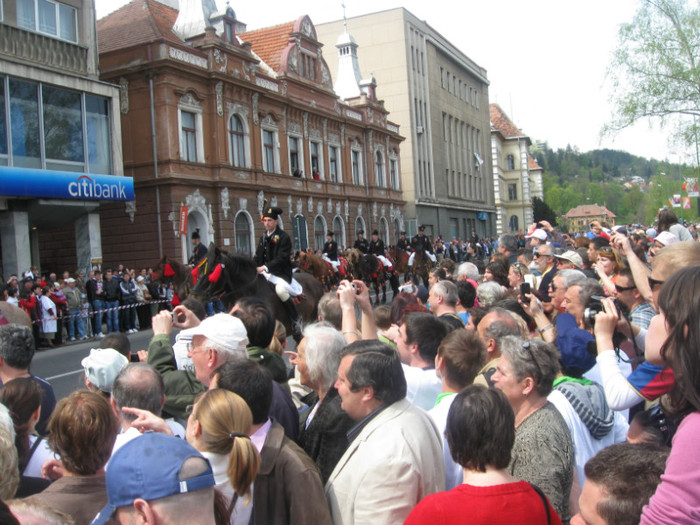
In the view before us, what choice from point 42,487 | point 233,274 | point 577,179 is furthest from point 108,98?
point 577,179

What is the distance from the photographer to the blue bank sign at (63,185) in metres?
20.3

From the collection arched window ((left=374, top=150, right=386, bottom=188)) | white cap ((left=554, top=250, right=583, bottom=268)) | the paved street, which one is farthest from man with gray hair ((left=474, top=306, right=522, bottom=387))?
arched window ((left=374, top=150, right=386, bottom=188))

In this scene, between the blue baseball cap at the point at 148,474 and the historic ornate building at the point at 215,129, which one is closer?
the blue baseball cap at the point at 148,474

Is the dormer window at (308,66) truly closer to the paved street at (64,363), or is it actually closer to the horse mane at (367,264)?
the horse mane at (367,264)

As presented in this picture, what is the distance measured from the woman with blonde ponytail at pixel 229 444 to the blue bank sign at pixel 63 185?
19798 millimetres

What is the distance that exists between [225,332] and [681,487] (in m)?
2.90

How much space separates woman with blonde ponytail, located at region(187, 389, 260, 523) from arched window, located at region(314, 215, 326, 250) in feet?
117

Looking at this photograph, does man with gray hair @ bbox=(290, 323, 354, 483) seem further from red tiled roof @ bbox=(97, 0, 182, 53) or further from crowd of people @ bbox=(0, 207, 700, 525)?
red tiled roof @ bbox=(97, 0, 182, 53)

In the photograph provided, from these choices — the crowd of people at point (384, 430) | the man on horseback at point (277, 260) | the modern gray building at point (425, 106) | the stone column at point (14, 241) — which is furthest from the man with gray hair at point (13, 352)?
the modern gray building at point (425, 106)

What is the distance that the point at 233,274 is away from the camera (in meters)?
→ 9.61

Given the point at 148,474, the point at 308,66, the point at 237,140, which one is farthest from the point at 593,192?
the point at 148,474

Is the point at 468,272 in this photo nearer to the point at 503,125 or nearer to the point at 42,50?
the point at 42,50

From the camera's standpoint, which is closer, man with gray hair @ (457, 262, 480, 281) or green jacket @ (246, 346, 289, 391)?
green jacket @ (246, 346, 289, 391)

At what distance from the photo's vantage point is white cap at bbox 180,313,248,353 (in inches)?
166
